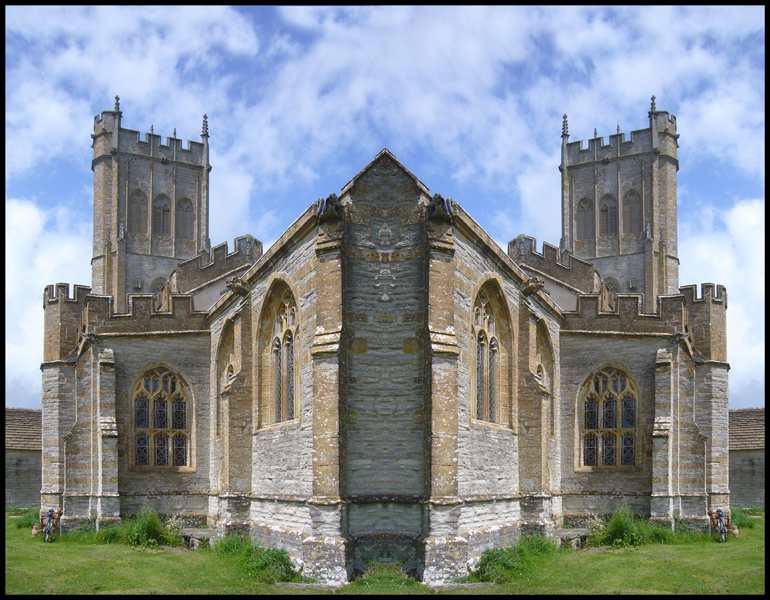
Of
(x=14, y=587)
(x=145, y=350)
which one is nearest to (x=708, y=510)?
(x=145, y=350)

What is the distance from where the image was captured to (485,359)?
1845 cm

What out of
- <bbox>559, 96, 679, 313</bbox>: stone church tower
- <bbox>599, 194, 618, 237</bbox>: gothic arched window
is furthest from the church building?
<bbox>599, 194, 618, 237</bbox>: gothic arched window

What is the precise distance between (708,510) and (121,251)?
3998 centimetres

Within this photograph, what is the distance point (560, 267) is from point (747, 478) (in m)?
10.3

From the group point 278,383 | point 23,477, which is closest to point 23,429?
point 23,477

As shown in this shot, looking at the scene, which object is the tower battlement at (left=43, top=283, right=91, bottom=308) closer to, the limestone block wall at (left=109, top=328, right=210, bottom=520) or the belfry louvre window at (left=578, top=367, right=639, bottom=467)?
the limestone block wall at (left=109, top=328, right=210, bottom=520)

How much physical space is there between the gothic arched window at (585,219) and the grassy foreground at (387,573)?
1481 inches

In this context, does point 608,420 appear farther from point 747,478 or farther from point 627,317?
point 747,478

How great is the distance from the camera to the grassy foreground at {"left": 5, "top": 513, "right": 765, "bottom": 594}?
13.8 m

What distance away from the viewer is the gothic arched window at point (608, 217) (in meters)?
54.8

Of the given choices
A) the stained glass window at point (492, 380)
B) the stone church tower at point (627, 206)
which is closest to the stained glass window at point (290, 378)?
the stained glass window at point (492, 380)

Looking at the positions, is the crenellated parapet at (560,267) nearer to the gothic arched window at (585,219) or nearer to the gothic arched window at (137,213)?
the gothic arched window at (585,219)

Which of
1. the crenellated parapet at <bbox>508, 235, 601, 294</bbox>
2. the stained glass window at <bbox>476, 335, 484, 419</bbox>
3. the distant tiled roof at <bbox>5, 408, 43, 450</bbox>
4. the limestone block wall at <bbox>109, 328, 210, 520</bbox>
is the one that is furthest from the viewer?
the distant tiled roof at <bbox>5, 408, 43, 450</bbox>

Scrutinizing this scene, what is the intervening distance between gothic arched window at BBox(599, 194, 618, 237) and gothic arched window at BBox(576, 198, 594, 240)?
65cm
